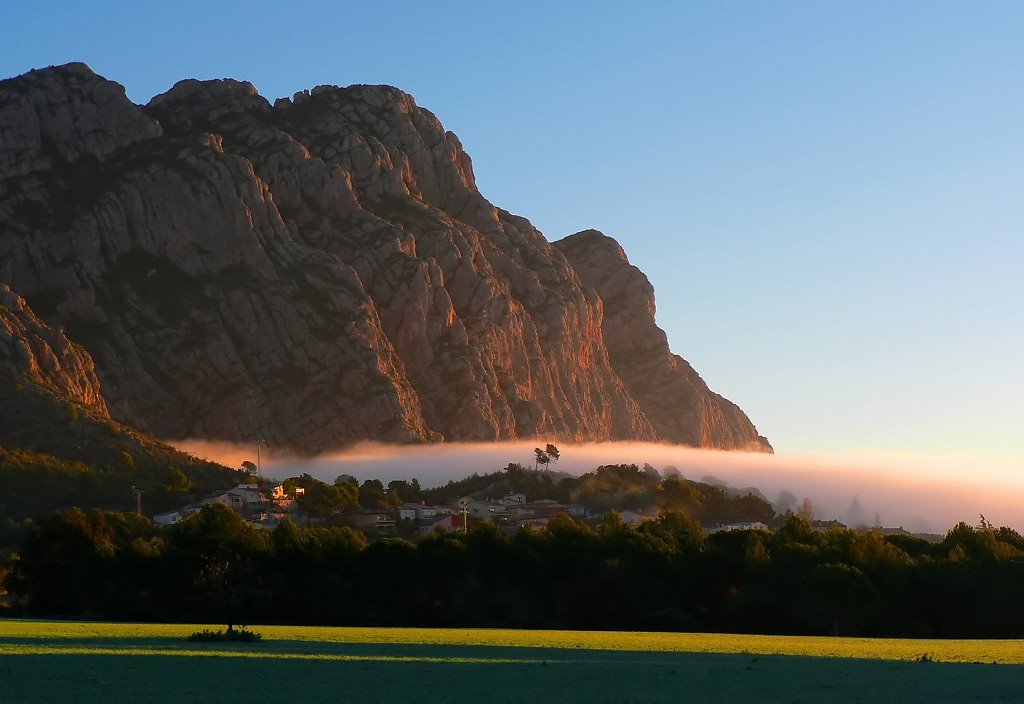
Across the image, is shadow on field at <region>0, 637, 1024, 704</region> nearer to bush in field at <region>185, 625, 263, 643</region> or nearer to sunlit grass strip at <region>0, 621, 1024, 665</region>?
bush in field at <region>185, 625, 263, 643</region>

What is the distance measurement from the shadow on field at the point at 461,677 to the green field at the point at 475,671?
0.05 meters

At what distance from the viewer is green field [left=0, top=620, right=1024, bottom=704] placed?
34781 millimetres

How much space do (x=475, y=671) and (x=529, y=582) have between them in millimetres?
54204

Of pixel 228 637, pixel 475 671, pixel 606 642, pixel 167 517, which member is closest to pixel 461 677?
pixel 475 671

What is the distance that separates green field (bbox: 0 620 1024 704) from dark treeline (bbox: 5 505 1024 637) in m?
29.5

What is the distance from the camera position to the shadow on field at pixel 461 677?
113ft

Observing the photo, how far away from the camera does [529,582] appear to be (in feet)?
311

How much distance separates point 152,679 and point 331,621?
169ft

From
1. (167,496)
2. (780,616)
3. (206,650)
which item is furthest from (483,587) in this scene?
(167,496)

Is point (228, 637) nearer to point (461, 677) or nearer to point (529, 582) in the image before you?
point (461, 677)

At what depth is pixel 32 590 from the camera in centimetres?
9631

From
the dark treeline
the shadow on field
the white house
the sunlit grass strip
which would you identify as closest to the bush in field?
the sunlit grass strip

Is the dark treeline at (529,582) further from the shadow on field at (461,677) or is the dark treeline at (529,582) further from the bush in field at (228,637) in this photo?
the shadow on field at (461,677)

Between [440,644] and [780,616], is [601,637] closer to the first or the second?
[440,644]
